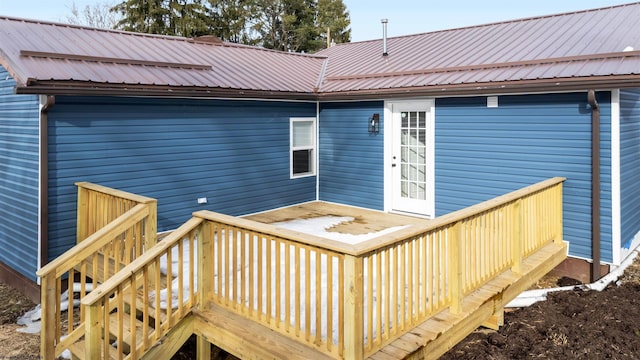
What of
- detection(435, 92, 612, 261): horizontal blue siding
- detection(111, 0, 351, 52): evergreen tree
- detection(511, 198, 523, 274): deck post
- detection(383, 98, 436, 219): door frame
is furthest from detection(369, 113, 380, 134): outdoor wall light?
detection(111, 0, 351, 52): evergreen tree

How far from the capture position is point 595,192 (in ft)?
19.9

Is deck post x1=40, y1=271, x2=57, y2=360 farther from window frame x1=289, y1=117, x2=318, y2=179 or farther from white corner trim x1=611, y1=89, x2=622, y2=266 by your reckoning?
white corner trim x1=611, y1=89, x2=622, y2=266

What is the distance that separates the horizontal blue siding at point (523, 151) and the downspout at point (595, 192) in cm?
8

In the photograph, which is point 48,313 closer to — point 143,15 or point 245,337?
point 245,337

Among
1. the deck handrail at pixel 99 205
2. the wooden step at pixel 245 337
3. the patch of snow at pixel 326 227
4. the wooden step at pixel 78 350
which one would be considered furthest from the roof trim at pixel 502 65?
the wooden step at pixel 78 350

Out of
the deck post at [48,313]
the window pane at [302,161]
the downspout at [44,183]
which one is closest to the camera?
the deck post at [48,313]

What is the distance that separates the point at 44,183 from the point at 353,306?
434 cm

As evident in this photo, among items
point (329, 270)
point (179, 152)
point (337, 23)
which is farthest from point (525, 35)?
point (337, 23)

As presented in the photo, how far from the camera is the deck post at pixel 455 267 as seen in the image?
13.5 feet

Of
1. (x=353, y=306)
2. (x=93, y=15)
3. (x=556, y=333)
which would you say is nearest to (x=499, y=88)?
(x=556, y=333)

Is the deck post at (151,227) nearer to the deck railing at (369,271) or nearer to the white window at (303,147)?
the deck railing at (369,271)

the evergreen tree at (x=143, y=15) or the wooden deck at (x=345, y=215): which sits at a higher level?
the evergreen tree at (x=143, y=15)

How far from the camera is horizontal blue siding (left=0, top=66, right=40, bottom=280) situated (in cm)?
595

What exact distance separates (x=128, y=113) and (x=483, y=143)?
506 cm
